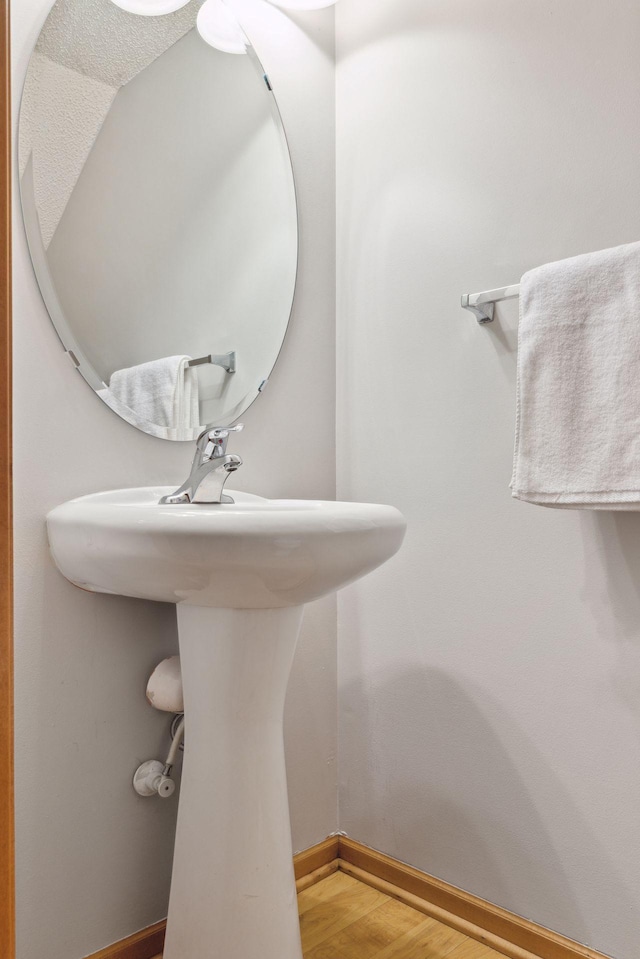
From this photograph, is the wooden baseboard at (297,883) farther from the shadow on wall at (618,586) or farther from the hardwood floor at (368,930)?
the shadow on wall at (618,586)

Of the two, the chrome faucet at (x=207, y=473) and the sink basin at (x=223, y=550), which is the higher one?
the chrome faucet at (x=207, y=473)

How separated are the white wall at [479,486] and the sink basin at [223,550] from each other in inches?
13.9

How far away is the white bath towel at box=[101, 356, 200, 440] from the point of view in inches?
48.3

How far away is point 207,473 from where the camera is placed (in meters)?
1.16

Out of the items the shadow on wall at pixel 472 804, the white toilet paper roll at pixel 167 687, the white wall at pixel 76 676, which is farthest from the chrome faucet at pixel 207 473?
the shadow on wall at pixel 472 804

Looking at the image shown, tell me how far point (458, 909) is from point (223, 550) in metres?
0.93

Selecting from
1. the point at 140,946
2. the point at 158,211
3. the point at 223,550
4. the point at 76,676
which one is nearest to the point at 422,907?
the point at 140,946

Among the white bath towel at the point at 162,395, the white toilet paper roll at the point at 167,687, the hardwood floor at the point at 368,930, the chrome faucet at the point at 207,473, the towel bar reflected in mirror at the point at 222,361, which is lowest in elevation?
the hardwood floor at the point at 368,930

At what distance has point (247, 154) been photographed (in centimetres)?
143

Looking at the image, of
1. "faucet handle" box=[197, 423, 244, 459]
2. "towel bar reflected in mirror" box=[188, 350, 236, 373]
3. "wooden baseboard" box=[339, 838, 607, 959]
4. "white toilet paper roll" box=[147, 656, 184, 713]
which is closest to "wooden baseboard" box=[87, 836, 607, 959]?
"wooden baseboard" box=[339, 838, 607, 959]

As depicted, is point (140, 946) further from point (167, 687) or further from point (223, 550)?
point (223, 550)

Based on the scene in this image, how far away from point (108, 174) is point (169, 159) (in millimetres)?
138

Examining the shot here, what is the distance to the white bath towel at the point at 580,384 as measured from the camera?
1.07 m

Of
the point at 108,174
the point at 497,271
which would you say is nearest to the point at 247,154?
the point at 108,174
